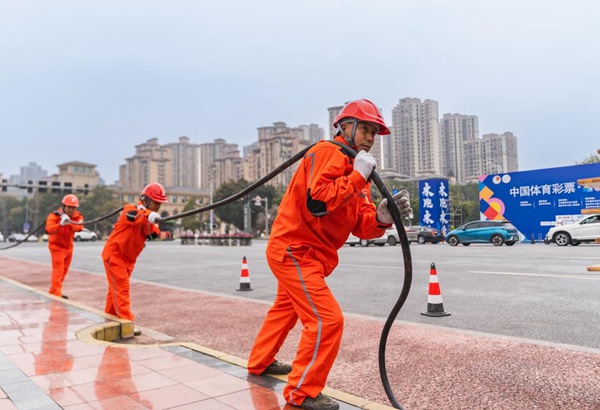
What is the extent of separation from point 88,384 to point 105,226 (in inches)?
2851

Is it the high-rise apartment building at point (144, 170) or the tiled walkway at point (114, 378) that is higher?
the high-rise apartment building at point (144, 170)

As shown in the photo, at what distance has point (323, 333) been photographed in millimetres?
2604

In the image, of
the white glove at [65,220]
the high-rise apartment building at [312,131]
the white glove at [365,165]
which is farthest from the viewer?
the high-rise apartment building at [312,131]

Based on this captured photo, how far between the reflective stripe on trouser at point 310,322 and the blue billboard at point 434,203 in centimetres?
2707

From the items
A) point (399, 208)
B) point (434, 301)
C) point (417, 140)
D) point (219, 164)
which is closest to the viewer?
point (399, 208)

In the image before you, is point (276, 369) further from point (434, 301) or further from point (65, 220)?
point (65, 220)

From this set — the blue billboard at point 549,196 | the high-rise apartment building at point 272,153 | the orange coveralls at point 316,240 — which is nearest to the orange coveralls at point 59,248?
the orange coveralls at point 316,240

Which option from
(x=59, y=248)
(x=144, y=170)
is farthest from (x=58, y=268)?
(x=144, y=170)

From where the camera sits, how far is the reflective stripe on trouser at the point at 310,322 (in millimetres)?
2613

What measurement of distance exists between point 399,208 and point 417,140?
103 feet

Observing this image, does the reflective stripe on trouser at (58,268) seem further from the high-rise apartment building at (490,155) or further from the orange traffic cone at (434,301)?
the high-rise apartment building at (490,155)

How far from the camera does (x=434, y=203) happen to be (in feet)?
98.6

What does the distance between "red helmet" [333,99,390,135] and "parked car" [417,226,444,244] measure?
26661mm

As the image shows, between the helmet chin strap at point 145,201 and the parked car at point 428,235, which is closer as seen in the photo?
the helmet chin strap at point 145,201
